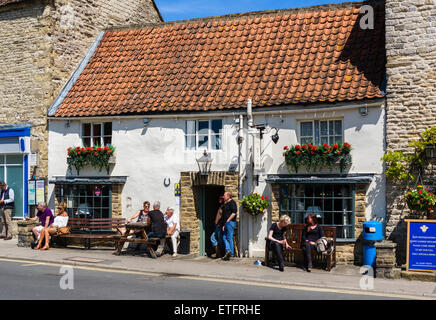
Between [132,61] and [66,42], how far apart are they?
8.59 feet

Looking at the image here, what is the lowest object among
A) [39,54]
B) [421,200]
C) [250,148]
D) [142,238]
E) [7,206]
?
[142,238]

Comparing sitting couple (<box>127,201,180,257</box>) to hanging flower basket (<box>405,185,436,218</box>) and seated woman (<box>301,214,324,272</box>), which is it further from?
hanging flower basket (<box>405,185,436,218</box>)

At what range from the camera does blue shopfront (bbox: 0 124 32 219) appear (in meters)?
19.6

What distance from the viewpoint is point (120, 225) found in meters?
17.4

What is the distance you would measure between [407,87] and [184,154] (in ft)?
22.0

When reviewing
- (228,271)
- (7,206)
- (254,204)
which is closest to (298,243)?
(254,204)

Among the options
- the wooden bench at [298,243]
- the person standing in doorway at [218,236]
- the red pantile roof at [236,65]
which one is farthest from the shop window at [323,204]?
the red pantile roof at [236,65]

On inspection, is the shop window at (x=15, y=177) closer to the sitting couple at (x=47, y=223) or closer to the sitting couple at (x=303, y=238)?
the sitting couple at (x=47, y=223)

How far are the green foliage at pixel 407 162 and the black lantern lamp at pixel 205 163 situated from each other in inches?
202

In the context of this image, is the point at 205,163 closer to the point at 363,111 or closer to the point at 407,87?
the point at 363,111

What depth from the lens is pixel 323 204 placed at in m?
15.2

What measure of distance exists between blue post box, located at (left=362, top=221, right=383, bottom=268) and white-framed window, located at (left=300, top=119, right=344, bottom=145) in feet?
8.52

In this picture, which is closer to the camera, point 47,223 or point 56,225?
point 47,223

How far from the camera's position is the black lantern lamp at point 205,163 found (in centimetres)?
1662
